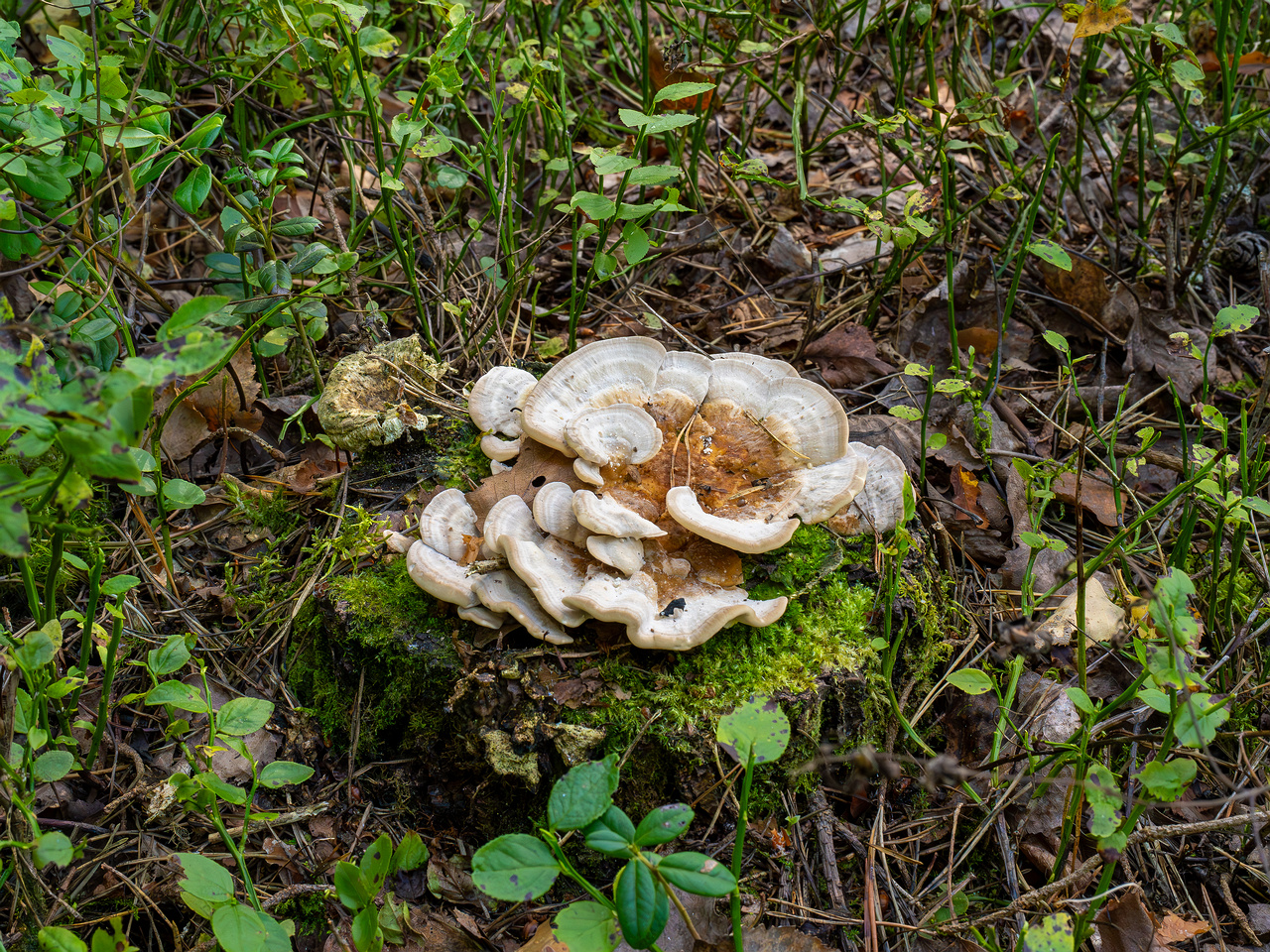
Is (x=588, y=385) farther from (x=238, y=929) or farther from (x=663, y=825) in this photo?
(x=238, y=929)

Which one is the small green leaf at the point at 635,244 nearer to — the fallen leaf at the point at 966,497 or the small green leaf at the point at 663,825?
the fallen leaf at the point at 966,497

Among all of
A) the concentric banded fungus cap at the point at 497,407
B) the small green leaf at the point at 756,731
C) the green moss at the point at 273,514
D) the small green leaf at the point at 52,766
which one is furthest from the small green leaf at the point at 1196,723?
the green moss at the point at 273,514

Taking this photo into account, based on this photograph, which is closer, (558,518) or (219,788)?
(219,788)

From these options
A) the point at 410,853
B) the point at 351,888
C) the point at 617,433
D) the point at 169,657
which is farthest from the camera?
the point at 617,433

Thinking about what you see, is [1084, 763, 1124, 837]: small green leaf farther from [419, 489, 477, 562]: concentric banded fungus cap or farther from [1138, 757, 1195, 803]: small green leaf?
[419, 489, 477, 562]: concentric banded fungus cap

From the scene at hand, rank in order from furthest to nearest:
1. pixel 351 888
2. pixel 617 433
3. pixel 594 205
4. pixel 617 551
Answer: pixel 594 205 → pixel 617 433 → pixel 617 551 → pixel 351 888

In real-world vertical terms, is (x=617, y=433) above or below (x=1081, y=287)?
above

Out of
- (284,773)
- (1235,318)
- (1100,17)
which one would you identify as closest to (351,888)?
(284,773)
